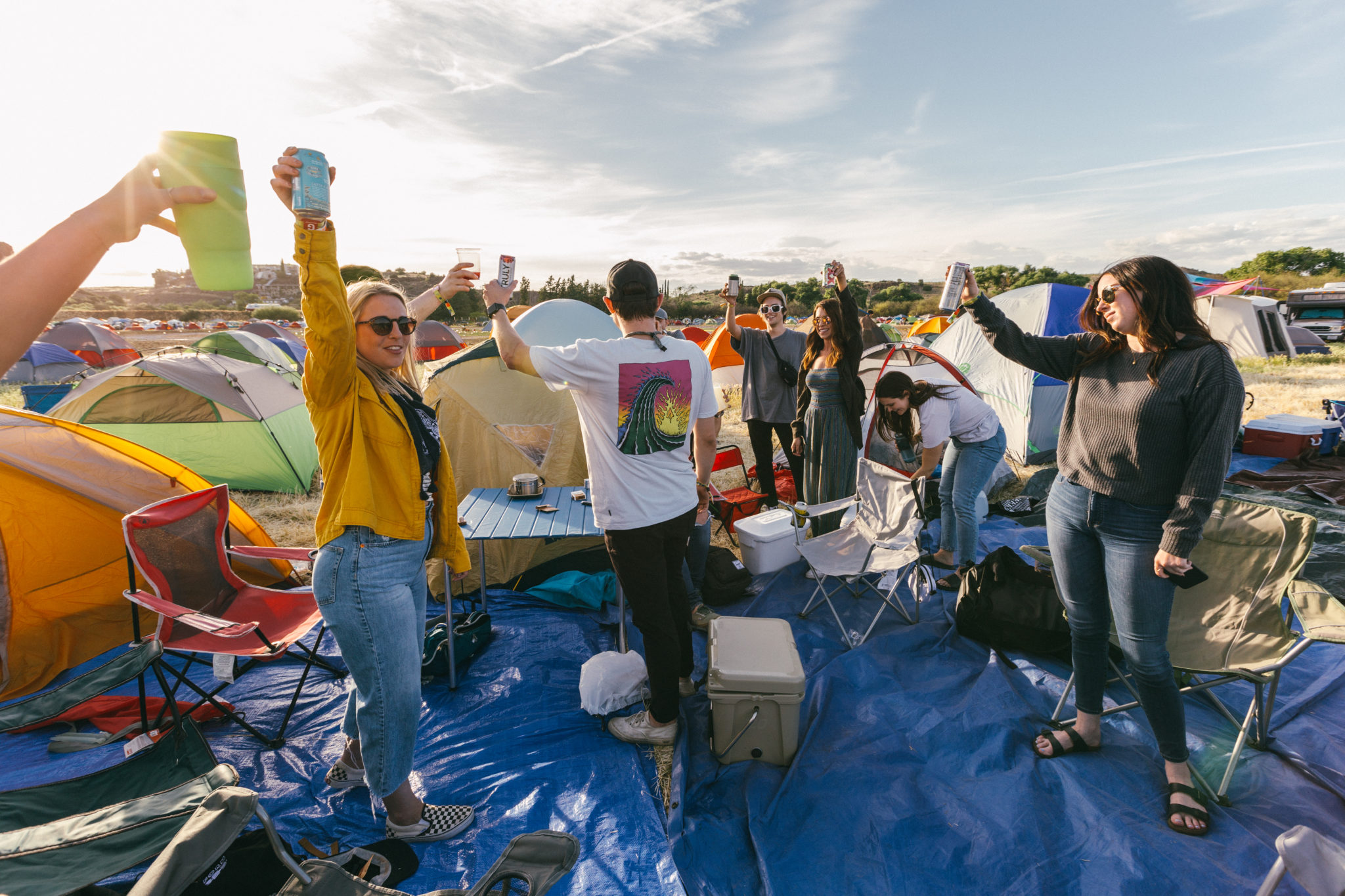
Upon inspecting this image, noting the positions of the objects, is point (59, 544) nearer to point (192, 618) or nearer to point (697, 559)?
point (192, 618)

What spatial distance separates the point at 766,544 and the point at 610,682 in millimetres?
1930

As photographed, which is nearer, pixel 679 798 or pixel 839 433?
pixel 679 798

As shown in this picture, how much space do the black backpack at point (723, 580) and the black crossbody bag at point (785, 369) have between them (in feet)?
5.67

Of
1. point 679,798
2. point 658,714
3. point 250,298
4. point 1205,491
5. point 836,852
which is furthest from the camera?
point 250,298

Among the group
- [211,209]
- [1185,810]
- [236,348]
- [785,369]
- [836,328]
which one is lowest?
[1185,810]

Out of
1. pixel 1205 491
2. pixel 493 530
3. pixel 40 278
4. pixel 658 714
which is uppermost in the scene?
pixel 40 278

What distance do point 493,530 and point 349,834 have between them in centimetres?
142

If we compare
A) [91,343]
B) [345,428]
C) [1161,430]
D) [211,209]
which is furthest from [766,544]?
[91,343]

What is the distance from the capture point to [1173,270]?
2.17 metres

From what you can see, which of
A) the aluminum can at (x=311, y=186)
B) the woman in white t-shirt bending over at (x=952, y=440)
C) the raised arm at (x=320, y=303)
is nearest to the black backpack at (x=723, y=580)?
the woman in white t-shirt bending over at (x=952, y=440)

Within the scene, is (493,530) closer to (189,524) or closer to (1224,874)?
(189,524)

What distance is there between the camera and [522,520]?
353 cm

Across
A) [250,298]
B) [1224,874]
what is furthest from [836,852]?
[250,298]

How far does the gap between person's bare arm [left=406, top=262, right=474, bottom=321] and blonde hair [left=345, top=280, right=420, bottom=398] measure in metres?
0.13
